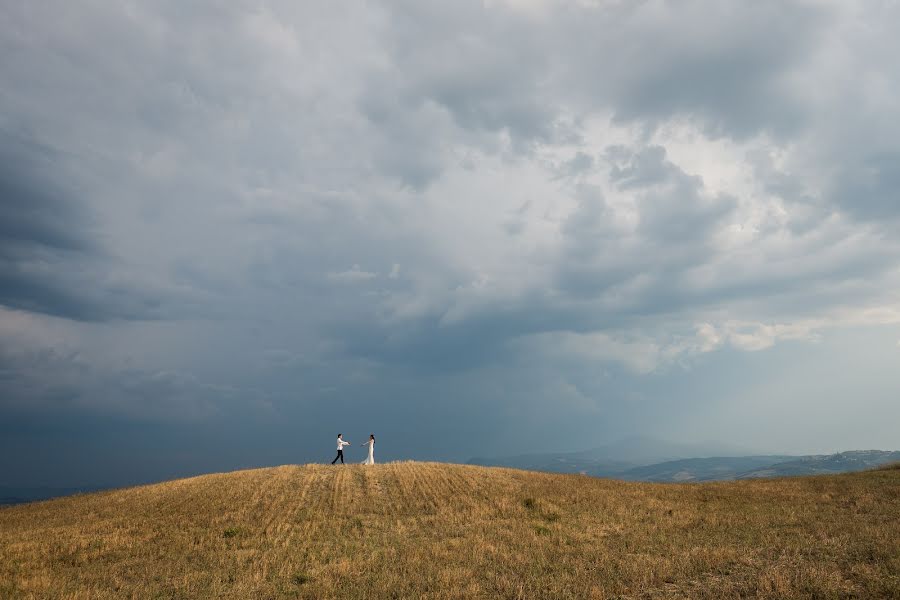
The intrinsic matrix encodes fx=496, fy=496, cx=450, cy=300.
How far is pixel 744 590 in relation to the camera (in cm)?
1410

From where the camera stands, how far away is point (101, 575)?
58.9ft

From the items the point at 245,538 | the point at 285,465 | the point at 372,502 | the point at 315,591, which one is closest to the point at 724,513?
the point at 372,502

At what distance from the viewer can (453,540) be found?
21.6 m

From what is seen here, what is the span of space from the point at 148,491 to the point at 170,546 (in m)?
18.8

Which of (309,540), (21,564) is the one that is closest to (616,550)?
(309,540)

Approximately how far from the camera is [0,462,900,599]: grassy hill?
609 inches

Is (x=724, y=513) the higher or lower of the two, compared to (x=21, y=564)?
lower

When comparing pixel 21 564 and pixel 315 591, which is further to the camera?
pixel 21 564

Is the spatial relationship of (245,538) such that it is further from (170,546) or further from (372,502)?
(372,502)

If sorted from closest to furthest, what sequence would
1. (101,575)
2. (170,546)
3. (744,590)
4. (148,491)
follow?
(744,590) < (101,575) < (170,546) < (148,491)

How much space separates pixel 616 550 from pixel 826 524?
1094 cm

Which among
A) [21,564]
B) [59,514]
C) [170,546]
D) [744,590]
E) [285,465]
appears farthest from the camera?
[285,465]

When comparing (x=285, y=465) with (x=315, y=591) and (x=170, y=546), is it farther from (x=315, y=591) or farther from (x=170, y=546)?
(x=315, y=591)

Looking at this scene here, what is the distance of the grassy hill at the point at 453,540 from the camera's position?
15.5 meters
